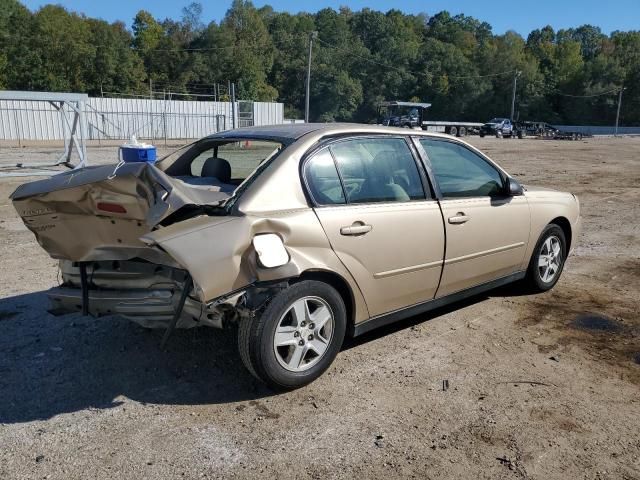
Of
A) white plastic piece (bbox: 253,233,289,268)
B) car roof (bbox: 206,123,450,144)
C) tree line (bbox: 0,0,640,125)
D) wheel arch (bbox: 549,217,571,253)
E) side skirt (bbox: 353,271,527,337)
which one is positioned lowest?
side skirt (bbox: 353,271,527,337)

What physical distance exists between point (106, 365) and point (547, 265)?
4026 millimetres

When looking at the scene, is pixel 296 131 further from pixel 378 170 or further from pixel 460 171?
pixel 460 171

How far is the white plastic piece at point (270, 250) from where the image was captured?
3326 mm

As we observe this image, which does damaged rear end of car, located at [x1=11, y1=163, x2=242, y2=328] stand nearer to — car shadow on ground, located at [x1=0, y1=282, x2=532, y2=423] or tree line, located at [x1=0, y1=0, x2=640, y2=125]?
car shadow on ground, located at [x1=0, y1=282, x2=532, y2=423]

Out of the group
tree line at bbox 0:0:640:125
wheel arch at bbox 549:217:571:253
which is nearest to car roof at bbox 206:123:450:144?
wheel arch at bbox 549:217:571:253

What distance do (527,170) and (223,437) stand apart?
18088 mm

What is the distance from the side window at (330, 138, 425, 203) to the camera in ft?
13.1

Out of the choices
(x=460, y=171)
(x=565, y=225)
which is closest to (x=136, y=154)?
(x=460, y=171)

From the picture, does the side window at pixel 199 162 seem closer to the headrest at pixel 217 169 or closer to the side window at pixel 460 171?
the headrest at pixel 217 169

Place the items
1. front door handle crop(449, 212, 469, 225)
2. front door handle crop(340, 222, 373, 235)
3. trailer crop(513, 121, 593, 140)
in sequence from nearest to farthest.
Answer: front door handle crop(340, 222, 373, 235) → front door handle crop(449, 212, 469, 225) → trailer crop(513, 121, 593, 140)

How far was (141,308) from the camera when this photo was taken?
3.54 meters

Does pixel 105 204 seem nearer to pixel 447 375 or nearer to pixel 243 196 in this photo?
pixel 243 196

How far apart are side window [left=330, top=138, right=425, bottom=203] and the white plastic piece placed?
71 centimetres

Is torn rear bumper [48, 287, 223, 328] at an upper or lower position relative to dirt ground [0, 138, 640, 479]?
upper
